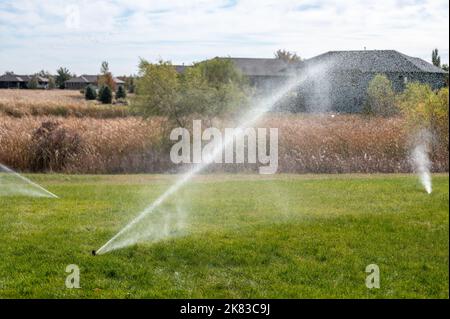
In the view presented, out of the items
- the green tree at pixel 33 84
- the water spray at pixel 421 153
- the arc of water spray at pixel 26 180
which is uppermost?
the green tree at pixel 33 84

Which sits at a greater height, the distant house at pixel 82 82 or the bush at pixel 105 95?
the distant house at pixel 82 82

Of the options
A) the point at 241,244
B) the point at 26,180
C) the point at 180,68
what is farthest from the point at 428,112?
the point at 26,180

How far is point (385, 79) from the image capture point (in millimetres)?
16891

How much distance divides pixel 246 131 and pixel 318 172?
10.5 ft

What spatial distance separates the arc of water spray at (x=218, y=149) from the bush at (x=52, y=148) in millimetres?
3031

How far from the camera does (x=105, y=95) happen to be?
67.6 ft

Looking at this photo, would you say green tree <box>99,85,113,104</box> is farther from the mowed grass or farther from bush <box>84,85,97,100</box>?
the mowed grass

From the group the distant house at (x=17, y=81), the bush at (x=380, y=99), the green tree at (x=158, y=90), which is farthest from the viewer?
the distant house at (x=17, y=81)

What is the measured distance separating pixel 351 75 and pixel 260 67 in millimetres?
3504

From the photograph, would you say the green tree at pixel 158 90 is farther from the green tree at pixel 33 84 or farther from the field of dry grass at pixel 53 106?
the green tree at pixel 33 84

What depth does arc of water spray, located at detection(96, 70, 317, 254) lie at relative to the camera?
25.0 ft

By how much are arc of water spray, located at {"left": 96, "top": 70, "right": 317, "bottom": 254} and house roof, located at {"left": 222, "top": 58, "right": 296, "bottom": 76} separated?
75cm

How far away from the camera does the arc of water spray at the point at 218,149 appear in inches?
300

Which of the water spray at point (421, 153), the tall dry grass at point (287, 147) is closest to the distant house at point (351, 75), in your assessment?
the tall dry grass at point (287, 147)
